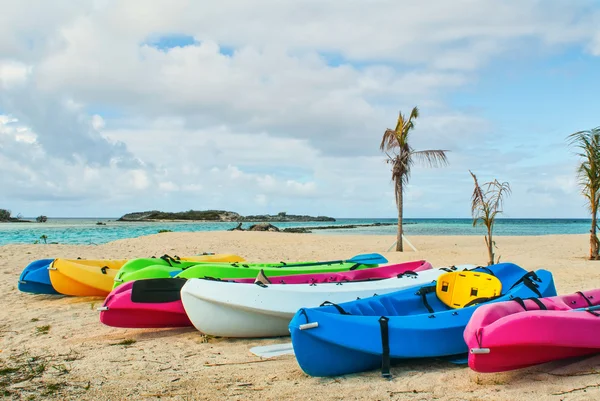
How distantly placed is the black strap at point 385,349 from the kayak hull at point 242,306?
1645 mm

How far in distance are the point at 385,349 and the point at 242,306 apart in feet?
6.45

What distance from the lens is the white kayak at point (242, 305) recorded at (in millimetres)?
5793

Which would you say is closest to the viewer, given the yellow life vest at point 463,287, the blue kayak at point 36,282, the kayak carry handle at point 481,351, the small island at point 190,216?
the kayak carry handle at point 481,351

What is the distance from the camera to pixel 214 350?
18.4ft

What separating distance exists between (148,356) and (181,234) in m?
21.2

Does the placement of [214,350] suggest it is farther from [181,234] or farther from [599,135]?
[181,234]

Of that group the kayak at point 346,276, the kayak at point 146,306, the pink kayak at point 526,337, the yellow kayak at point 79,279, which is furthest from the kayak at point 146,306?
the pink kayak at point 526,337

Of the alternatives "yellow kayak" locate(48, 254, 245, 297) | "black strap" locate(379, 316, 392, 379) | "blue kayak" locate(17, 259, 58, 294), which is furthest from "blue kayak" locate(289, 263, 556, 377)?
"blue kayak" locate(17, 259, 58, 294)

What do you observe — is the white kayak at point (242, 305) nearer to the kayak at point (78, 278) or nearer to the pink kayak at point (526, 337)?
the pink kayak at point (526, 337)

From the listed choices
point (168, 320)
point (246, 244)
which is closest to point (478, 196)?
point (168, 320)

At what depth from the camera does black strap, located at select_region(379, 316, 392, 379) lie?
4.41 m

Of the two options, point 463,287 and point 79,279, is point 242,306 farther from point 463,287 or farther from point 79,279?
point 79,279

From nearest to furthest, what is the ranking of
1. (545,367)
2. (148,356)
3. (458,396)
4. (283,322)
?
(458,396)
(545,367)
(148,356)
(283,322)

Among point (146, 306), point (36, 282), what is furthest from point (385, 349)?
point (36, 282)
